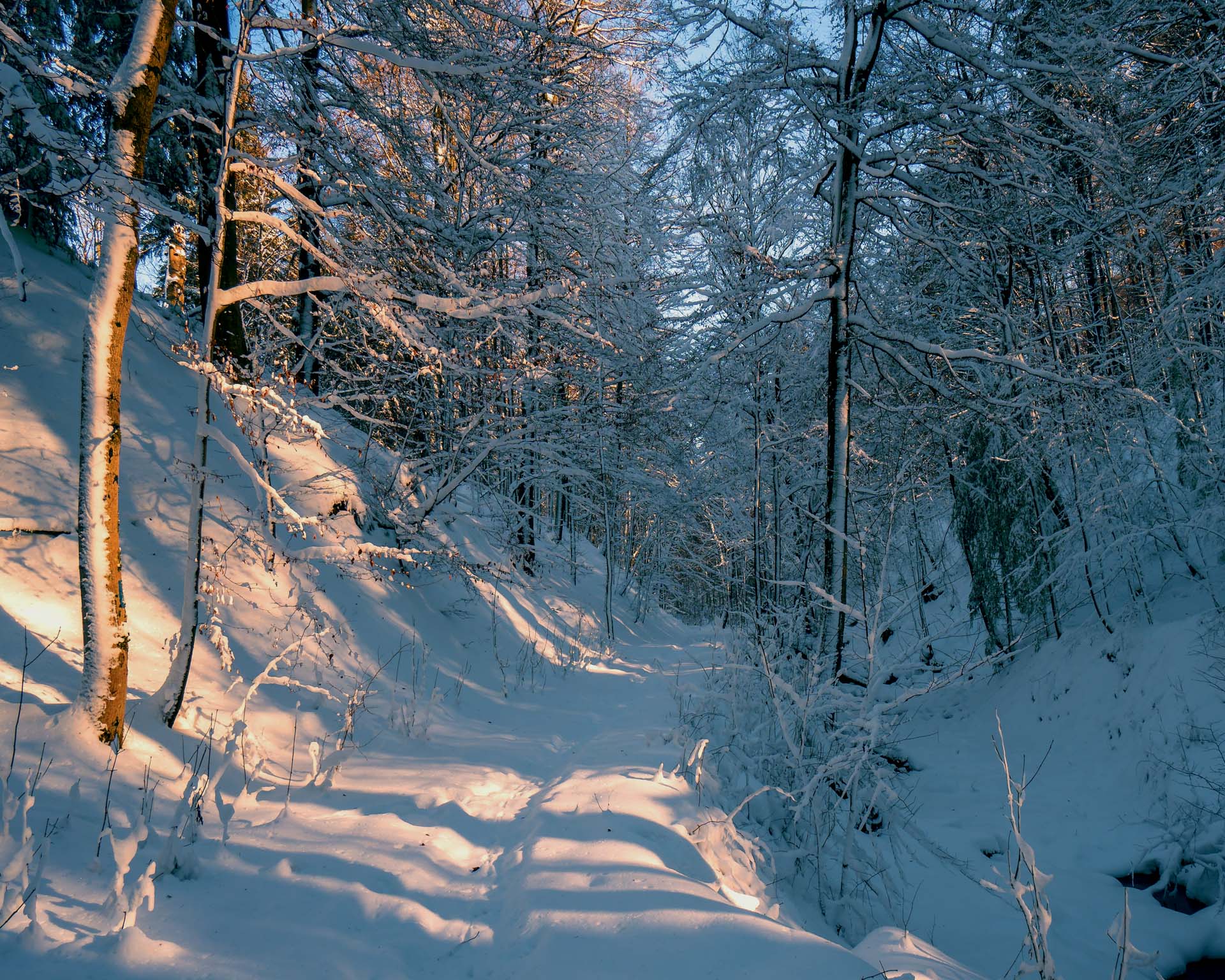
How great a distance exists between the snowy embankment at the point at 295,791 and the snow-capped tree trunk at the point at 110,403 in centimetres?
35

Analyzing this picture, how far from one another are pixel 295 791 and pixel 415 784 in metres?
0.70

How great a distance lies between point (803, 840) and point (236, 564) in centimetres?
555

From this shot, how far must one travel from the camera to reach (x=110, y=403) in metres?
3.43

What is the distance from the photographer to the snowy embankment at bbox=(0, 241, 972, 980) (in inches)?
89.8

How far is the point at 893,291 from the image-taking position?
757 centimetres

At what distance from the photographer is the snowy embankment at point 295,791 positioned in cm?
228

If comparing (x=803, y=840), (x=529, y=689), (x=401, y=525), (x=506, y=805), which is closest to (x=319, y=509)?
(x=401, y=525)

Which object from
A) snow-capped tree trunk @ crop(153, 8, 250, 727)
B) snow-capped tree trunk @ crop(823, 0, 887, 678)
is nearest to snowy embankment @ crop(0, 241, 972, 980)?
snow-capped tree trunk @ crop(153, 8, 250, 727)

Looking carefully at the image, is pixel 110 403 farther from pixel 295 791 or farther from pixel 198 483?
pixel 295 791

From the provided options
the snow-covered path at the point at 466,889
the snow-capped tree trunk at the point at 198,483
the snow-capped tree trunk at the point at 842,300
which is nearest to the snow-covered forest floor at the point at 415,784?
the snow-covered path at the point at 466,889

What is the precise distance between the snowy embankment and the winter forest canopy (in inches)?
1.8

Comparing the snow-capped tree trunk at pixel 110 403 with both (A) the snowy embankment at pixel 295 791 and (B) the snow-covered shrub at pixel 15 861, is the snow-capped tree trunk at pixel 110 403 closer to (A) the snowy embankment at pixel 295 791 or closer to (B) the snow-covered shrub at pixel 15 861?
(A) the snowy embankment at pixel 295 791

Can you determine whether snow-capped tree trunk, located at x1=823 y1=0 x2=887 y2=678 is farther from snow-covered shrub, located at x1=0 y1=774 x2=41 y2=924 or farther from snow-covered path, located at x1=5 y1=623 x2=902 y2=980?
snow-covered shrub, located at x1=0 y1=774 x2=41 y2=924

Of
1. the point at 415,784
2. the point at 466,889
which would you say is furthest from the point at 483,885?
the point at 415,784
